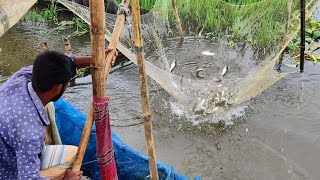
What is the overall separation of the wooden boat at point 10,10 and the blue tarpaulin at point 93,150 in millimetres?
765

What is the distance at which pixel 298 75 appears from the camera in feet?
14.9

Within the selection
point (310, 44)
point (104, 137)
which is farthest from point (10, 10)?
point (310, 44)

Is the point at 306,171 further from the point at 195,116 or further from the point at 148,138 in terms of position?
the point at 148,138

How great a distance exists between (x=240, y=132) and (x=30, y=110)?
7.68 feet

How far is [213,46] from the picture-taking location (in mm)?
5180

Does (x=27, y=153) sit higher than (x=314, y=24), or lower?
lower

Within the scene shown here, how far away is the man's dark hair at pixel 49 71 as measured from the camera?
177cm

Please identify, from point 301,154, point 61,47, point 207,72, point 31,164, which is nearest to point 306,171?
point 301,154

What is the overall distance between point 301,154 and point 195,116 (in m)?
1.05

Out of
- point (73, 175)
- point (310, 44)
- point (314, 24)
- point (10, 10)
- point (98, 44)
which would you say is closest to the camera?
point (98, 44)

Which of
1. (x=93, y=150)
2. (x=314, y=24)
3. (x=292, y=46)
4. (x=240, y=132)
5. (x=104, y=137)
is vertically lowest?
(x=240, y=132)

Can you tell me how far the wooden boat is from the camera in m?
3.01

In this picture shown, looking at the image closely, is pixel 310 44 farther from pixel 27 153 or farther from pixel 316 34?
pixel 27 153

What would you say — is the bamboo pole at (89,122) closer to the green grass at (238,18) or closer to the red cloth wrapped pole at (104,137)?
the red cloth wrapped pole at (104,137)
